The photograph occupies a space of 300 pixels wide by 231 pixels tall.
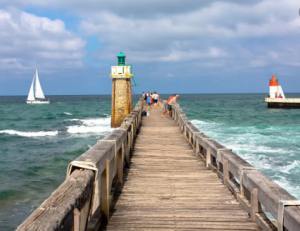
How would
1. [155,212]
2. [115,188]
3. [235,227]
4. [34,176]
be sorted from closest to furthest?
[235,227], [155,212], [115,188], [34,176]

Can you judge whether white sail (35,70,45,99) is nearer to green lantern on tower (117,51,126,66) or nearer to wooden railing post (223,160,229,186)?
green lantern on tower (117,51,126,66)

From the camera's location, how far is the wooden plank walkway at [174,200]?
4.62 meters

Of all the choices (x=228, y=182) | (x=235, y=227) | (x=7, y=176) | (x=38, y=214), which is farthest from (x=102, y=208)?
(x=7, y=176)

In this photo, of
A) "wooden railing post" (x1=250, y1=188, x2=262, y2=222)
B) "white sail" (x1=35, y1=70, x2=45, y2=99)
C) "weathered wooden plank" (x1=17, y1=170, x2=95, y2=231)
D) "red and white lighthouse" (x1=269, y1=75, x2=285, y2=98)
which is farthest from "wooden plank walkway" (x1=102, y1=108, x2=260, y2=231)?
"white sail" (x1=35, y1=70, x2=45, y2=99)

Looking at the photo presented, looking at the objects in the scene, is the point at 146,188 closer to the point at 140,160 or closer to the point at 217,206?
the point at 217,206

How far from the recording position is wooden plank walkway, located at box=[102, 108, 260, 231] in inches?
182

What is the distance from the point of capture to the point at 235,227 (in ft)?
14.6

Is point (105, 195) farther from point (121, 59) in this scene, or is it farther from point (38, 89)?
point (38, 89)

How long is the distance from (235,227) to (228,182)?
1805 mm

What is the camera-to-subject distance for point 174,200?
18.6 ft

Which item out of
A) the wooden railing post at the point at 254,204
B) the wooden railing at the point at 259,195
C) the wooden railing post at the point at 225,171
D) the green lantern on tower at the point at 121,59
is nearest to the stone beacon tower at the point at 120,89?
the green lantern on tower at the point at 121,59

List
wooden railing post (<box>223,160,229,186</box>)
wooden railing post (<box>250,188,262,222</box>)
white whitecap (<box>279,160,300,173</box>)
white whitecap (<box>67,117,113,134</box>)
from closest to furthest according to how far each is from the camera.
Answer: wooden railing post (<box>250,188,262,222</box>)
wooden railing post (<box>223,160,229,186</box>)
white whitecap (<box>279,160,300,173</box>)
white whitecap (<box>67,117,113,134</box>)

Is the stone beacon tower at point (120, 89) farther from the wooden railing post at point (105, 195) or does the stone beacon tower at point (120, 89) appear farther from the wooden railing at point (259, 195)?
the wooden railing post at point (105, 195)

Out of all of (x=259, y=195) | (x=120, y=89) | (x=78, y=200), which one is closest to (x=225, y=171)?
(x=259, y=195)
